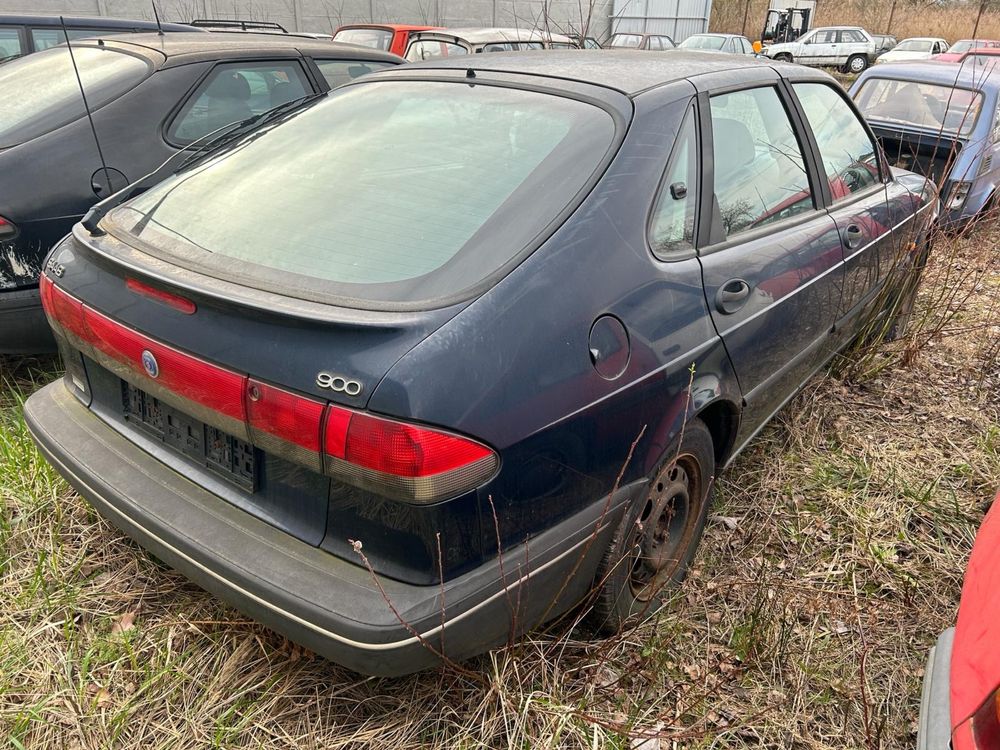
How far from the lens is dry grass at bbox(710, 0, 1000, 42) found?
34469 millimetres

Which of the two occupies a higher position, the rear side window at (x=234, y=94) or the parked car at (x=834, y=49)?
the rear side window at (x=234, y=94)

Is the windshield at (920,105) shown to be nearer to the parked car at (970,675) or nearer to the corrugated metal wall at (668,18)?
the parked car at (970,675)

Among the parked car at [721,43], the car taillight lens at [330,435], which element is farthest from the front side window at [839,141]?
the parked car at [721,43]

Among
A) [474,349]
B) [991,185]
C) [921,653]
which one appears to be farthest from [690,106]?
[991,185]

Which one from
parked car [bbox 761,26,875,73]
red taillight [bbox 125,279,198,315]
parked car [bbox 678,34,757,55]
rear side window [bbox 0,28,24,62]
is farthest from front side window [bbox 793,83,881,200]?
parked car [bbox 761,26,875,73]

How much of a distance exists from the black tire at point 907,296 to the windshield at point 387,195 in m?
2.64

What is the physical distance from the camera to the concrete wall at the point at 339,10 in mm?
16214

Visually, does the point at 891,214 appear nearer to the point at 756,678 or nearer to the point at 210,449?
the point at 756,678

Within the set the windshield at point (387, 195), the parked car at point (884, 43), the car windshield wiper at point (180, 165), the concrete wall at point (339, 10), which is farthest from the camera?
the parked car at point (884, 43)

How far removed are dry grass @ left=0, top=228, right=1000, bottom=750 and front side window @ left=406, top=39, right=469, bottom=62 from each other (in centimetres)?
829

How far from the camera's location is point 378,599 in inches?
63.6

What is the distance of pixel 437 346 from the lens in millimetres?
1585

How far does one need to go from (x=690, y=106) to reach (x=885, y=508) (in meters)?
1.83

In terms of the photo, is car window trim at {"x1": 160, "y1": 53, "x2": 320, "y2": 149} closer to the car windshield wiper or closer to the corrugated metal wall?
the car windshield wiper
